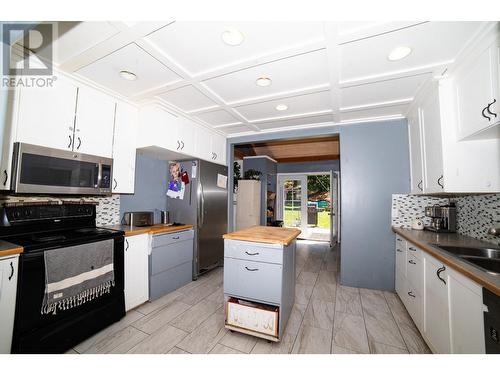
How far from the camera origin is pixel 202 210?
3.04m

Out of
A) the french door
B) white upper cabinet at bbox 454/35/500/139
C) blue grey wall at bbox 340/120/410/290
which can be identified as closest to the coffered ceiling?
white upper cabinet at bbox 454/35/500/139

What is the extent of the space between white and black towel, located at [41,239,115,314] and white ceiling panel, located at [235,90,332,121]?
2.23 metres

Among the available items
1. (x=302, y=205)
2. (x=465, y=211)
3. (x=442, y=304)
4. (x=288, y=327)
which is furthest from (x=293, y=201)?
(x=442, y=304)

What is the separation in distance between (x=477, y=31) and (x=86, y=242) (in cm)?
335

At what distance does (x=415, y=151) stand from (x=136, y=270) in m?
3.64

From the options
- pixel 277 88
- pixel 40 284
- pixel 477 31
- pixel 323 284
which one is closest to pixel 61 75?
pixel 40 284

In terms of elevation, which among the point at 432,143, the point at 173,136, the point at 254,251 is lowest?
the point at 254,251

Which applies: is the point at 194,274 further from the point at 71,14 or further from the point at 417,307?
the point at 71,14

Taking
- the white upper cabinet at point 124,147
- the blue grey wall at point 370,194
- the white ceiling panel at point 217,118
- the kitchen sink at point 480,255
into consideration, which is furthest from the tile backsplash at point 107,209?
the kitchen sink at point 480,255

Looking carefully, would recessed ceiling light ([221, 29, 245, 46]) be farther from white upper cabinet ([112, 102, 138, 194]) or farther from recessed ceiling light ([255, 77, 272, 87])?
white upper cabinet ([112, 102, 138, 194])

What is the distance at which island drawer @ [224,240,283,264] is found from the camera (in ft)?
5.39

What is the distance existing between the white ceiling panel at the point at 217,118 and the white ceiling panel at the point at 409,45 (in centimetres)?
159

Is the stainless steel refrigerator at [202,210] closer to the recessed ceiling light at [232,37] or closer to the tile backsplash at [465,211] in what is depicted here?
the recessed ceiling light at [232,37]

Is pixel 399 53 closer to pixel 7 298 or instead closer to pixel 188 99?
pixel 188 99
